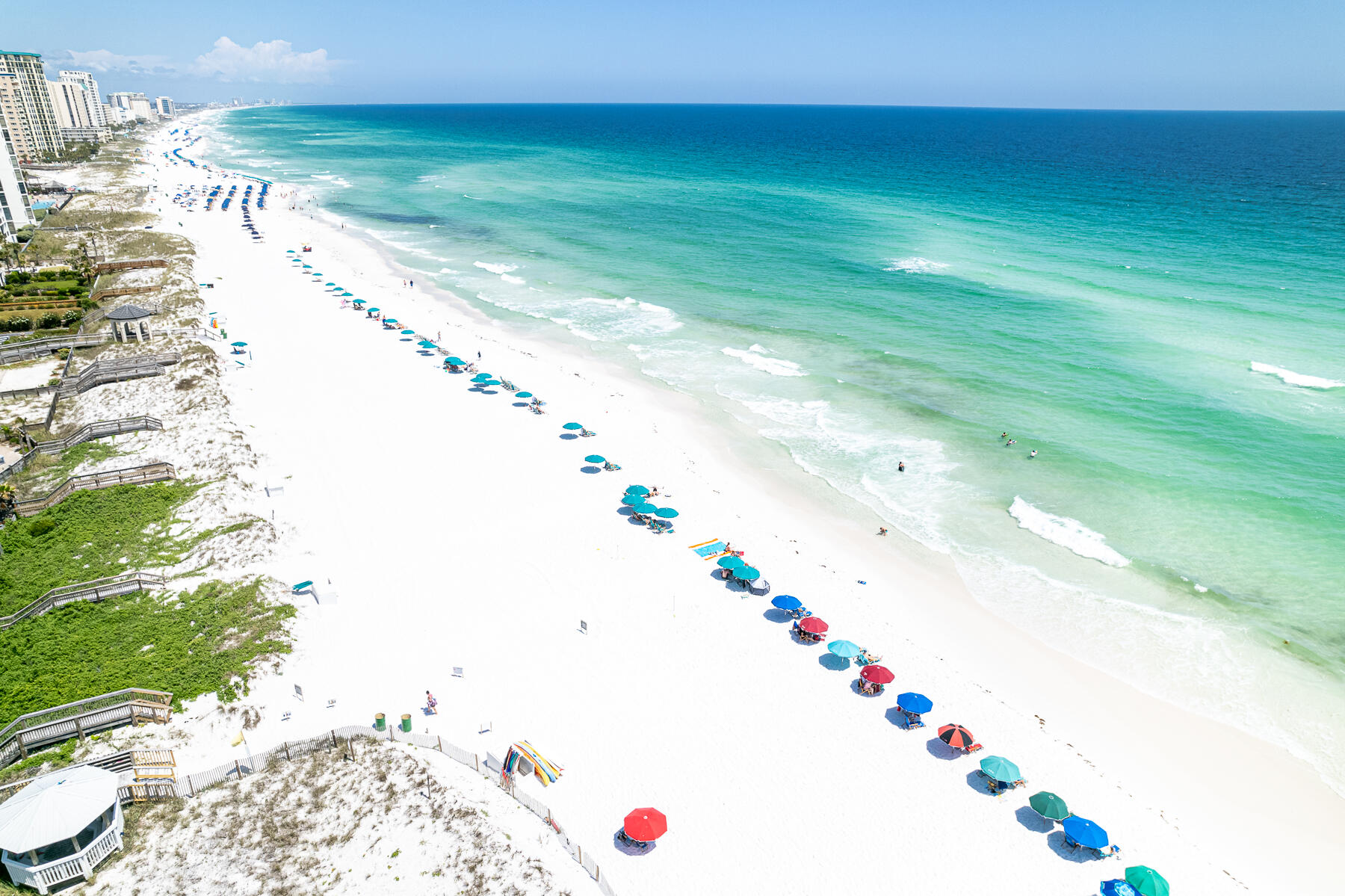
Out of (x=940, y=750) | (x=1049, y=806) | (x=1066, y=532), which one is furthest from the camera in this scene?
(x=1066, y=532)

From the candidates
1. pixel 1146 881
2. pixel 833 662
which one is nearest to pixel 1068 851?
pixel 1146 881

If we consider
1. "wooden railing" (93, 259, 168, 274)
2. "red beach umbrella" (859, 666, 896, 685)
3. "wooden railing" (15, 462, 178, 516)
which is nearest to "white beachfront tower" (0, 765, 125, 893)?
"wooden railing" (15, 462, 178, 516)

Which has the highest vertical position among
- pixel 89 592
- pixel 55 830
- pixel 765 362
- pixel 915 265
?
pixel 915 265

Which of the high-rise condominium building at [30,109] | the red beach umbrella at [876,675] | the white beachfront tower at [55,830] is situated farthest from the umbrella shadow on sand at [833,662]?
the high-rise condominium building at [30,109]

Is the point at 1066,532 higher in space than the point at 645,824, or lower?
lower

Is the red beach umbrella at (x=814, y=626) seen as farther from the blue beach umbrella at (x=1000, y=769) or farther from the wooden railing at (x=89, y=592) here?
the wooden railing at (x=89, y=592)

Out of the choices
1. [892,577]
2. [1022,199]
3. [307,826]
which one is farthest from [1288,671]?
[1022,199]

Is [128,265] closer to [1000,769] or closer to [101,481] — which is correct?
[101,481]
